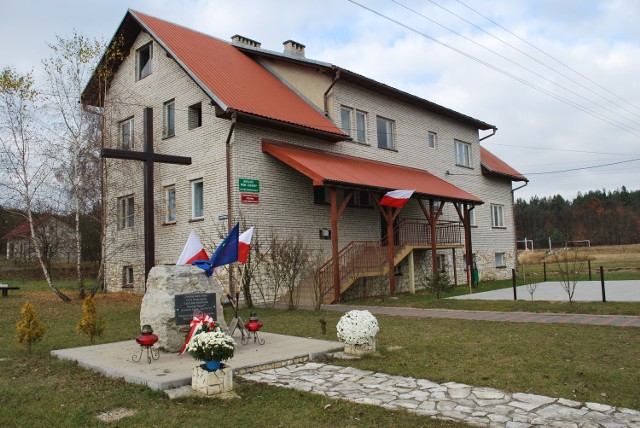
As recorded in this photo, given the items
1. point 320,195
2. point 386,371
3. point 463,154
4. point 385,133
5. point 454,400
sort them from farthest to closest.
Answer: point 463,154, point 385,133, point 320,195, point 386,371, point 454,400

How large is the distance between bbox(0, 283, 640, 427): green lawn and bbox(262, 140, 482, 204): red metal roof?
529cm

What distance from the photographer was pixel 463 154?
25.9 m

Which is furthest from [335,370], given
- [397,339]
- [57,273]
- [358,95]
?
[57,273]

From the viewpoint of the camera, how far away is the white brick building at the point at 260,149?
15.1 m

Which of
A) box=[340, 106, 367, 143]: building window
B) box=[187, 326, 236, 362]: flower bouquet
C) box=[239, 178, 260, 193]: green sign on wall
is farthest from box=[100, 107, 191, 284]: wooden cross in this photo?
box=[340, 106, 367, 143]: building window

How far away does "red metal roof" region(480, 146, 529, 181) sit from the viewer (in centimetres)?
2668

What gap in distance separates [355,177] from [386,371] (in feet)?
30.9

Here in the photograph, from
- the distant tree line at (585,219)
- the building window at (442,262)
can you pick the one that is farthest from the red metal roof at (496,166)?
the distant tree line at (585,219)

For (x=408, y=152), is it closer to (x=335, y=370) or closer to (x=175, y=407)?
(x=335, y=370)

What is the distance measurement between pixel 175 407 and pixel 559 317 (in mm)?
8326

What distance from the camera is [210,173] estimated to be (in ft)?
50.9

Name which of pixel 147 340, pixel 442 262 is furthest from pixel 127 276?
pixel 147 340

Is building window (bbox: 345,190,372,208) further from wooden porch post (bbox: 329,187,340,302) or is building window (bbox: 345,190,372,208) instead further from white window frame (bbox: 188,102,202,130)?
white window frame (bbox: 188,102,202,130)

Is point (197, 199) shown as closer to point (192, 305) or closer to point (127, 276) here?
point (127, 276)
